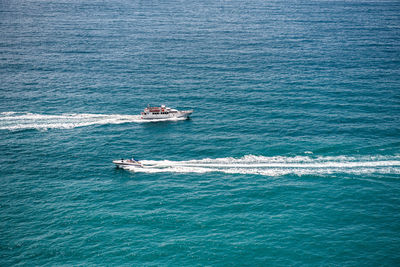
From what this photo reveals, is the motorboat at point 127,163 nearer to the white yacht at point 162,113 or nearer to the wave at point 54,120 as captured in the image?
the wave at point 54,120

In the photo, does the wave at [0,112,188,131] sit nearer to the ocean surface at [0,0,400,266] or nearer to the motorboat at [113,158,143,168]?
the ocean surface at [0,0,400,266]

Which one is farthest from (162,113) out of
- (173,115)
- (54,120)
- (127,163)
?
(54,120)

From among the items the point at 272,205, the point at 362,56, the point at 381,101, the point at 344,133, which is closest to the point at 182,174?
the point at 272,205

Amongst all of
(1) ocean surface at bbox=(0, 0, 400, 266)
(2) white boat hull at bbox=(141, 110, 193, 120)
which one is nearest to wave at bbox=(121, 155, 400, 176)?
(1) ocean surface at bbox=(0, 0, 400, 266)

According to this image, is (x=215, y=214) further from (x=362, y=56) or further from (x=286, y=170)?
(x=362, y=56)

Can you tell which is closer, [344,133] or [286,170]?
[286,170]

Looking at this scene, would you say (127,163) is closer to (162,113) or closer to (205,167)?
(205,167)

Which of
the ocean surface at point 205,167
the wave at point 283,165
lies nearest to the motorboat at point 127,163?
the wave at point 283,165
